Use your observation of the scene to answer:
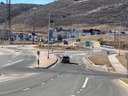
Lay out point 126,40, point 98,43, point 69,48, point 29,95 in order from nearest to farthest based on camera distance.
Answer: point 29,95, point 69,48, point 98,43, point 126,40

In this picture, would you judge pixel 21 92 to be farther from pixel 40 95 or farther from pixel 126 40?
pixel 126 40

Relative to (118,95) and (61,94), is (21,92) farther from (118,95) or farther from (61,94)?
(118,95)

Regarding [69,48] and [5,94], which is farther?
[69,48]

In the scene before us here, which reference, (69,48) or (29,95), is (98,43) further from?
(29,95)

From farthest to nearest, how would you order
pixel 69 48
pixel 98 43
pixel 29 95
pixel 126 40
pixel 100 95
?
pixel 126 40 → pixel 98 43 → pixel 69 48 → pixel 100 95 → pixel 29 95

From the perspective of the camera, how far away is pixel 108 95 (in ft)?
106

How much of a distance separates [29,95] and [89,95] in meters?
4.12

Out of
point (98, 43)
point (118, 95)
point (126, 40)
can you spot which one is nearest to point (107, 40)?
point (126, 40)

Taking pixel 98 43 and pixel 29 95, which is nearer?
pixel 29 95

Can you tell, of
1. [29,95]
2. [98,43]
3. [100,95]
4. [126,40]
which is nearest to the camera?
[29,95]

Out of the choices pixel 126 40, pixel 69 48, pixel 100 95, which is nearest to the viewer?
pixel 100 95

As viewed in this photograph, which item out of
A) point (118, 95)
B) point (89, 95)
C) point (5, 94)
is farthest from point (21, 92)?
point (118, 95)

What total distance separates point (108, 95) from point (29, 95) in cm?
548

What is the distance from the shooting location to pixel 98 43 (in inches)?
6860
